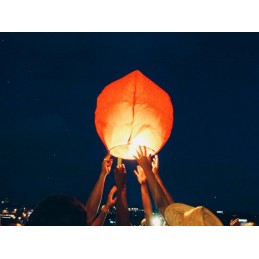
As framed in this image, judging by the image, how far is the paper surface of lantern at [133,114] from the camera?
2.18 metres

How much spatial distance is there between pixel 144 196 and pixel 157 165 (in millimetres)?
290

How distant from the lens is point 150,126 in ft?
7.25

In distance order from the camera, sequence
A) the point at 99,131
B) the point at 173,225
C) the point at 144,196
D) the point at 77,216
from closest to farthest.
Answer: the point at 77,216 → the point at 173,225 → the point at 99,131 → the point at 144,196

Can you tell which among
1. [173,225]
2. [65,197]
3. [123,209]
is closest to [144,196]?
[123,209]

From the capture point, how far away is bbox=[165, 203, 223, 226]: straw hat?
6.37ft

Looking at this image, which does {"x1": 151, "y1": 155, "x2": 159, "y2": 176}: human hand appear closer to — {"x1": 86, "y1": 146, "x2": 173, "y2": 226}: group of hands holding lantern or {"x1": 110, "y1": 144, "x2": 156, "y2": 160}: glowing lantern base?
{"x1": 86, "y1": 146, "x2": 173, "y2": 226}: group of hands holding lantern

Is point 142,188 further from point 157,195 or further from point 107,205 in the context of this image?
point 157,195

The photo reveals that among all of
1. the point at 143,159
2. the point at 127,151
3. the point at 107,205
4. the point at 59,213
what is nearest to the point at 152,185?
the point at 143,159

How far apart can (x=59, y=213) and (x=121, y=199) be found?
857mm

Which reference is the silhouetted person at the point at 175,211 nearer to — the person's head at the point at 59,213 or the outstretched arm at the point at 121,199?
the outstretched arm at the point at 121,199

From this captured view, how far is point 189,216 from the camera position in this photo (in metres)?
2.00

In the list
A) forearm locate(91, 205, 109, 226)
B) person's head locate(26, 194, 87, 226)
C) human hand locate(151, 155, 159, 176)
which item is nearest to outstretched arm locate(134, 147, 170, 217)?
human hand locate(151, 155, 159, 176)

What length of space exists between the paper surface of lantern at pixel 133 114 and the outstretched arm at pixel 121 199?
23 cm
